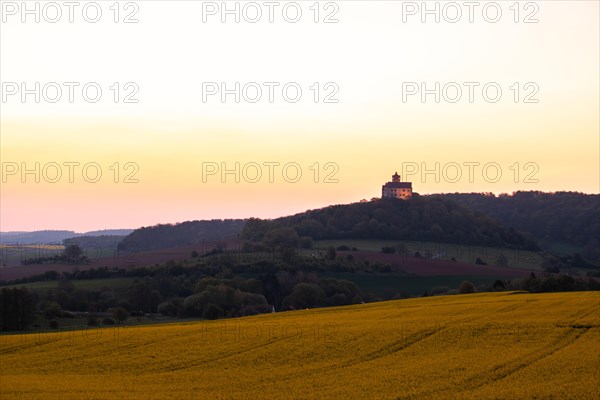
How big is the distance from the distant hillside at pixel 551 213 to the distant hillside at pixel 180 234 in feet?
168

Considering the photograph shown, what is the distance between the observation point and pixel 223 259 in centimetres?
12438

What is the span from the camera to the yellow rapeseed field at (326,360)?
2656 centimetres

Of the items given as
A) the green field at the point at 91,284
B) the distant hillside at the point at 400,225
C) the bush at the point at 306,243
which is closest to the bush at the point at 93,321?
the green field at the point at 91,284

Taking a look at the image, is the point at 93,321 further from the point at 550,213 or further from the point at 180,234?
the point at 550,213

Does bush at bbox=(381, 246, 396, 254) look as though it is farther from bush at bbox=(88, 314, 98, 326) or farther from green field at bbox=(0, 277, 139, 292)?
bush at bbox=(88, 314, 98, 326)

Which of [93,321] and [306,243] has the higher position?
[306,243]

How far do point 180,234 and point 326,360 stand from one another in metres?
154

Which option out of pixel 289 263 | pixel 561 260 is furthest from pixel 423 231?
pixel 289 263

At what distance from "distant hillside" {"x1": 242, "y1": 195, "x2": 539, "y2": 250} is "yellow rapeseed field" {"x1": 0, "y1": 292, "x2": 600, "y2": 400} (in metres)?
104

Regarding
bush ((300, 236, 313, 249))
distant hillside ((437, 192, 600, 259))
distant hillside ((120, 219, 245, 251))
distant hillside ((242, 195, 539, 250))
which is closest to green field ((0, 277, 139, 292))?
distant hillside ((242, 195, 539, 250))

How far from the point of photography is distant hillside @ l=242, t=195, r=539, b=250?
14762 centimetres

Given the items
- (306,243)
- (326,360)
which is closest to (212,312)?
(326,360)

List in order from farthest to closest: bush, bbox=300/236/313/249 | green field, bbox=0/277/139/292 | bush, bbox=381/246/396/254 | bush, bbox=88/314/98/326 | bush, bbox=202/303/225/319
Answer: bush, bbox=300/236/313/249 < bush, bbox=381/246/396/254 < green field, bbox=0/277/139/292 < bush, bbox=202/303/225/319 < bush, bbox=88/314/98/326

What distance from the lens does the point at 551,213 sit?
171375 millimetres
